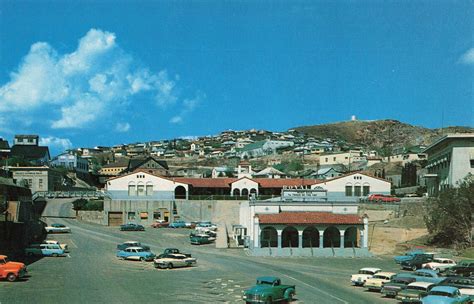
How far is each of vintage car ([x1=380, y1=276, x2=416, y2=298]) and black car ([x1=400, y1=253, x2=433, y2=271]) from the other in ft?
44.7

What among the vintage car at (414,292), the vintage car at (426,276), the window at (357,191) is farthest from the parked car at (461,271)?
the window at (357,191)

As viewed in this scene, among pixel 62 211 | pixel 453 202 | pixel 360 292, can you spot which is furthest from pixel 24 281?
pixel 62 211

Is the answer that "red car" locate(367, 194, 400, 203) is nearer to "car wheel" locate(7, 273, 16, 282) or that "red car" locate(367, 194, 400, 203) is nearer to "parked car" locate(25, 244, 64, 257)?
"parked car" locate(25, 244, 64, 257)

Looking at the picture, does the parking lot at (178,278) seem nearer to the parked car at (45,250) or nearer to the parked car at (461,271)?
the parked car at (45,250)

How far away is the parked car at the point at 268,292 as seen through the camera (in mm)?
32031

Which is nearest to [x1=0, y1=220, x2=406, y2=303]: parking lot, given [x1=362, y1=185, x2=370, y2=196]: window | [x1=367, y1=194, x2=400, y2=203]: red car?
[x1=367, y1=194, x2=400, y2=203]: red car

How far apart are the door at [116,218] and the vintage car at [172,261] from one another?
42.3 m

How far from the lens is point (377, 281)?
129 ft

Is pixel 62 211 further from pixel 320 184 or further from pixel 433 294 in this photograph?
pixel 433 294

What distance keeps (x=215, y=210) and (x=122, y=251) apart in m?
37.2

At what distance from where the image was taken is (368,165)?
16900 cm

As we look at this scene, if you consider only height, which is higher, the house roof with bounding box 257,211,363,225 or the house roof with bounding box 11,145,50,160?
the house roof with bounding box 11,145,50,160

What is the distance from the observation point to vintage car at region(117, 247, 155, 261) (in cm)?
5300

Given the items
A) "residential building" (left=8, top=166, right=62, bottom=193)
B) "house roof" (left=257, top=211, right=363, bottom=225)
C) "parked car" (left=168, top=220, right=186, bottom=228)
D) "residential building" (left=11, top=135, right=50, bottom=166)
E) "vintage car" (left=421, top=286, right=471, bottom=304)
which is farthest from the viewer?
"residential building" (left=11, top=135, right=50, bottom=166)
